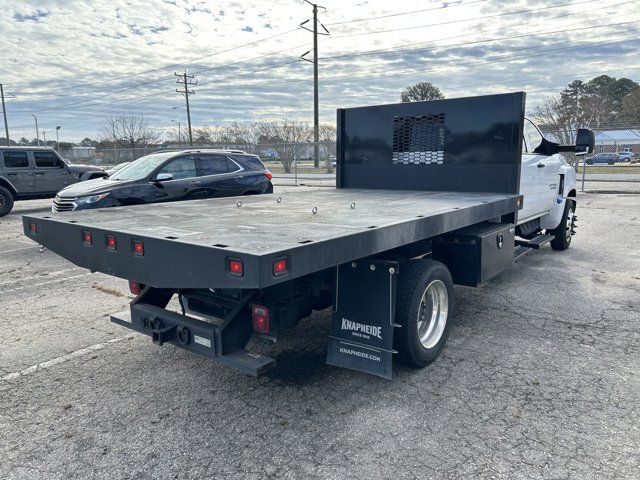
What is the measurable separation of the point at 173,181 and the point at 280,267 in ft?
24.1

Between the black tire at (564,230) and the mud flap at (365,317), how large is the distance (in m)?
5.80

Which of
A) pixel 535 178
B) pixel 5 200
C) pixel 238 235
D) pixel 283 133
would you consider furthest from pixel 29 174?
pixel 283 133

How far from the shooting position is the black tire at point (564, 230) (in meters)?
8.10

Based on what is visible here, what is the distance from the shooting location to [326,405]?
11.1 ft

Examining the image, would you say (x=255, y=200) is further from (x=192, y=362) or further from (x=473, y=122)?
(x=473, y=122)

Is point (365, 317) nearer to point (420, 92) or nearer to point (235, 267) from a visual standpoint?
point (235, 267)

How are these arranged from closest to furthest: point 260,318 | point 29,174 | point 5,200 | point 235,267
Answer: point 235,267
point 260,318
point 5,200
point 29,174

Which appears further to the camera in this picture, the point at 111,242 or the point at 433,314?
the point at 433,314

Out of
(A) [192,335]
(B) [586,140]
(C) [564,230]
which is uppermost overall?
(B) [586,140]

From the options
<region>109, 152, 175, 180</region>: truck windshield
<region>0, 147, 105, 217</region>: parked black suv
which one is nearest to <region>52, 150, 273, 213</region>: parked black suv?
<region>109, 152, 175, 180</region>: truck windshield

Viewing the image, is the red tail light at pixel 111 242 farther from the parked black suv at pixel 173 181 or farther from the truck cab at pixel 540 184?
the parked black suv at pixel 173 181

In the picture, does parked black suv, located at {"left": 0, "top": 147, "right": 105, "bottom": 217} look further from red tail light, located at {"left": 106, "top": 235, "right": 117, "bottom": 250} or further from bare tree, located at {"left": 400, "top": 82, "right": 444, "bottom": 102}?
bare tree, located at {"left": 400, "top": 82, "right": 444, "bottom": 102}

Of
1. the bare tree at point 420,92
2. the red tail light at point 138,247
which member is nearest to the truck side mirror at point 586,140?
the red tail light at point 138,247

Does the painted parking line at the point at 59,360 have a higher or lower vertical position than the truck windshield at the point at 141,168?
lower
